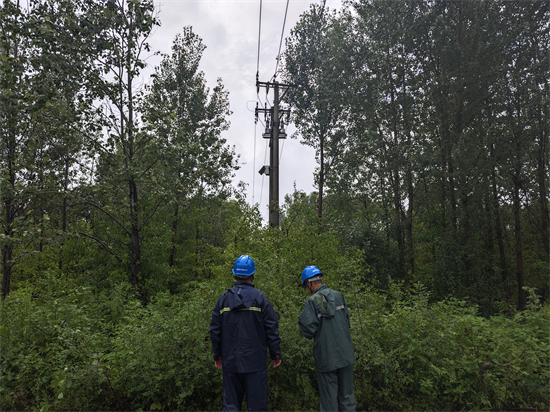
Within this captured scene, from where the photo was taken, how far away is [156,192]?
9.77 metres

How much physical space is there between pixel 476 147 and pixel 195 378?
14438mm

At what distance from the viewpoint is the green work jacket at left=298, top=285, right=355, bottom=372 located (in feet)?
12.3

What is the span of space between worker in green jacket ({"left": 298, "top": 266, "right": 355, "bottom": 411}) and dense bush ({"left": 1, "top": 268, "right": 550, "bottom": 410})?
20.7 inches

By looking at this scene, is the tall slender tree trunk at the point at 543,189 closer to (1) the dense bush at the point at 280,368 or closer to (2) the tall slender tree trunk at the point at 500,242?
(2) the tall slender tree trunk at the point at 500,242

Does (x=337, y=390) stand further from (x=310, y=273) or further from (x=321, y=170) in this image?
(x=321, y=170)

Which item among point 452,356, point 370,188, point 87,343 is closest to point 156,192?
point 87,343

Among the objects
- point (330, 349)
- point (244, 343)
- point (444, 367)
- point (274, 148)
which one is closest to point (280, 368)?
point (330, 349)

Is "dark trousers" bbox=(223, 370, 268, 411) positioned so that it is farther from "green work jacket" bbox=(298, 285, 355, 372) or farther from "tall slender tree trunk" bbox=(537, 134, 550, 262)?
"tall slender tree trunk" bbox=(537, 134, 550, 262)

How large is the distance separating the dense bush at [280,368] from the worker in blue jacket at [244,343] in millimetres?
707

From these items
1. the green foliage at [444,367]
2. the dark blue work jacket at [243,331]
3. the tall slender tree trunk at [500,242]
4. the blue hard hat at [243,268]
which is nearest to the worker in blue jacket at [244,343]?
the dark blue work jacket at [243,331]

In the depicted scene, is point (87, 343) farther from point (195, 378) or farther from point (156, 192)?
point (156, 192)

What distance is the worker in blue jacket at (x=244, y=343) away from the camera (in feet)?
11.4

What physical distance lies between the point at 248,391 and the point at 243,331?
1.98ft

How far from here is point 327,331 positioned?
380cm
